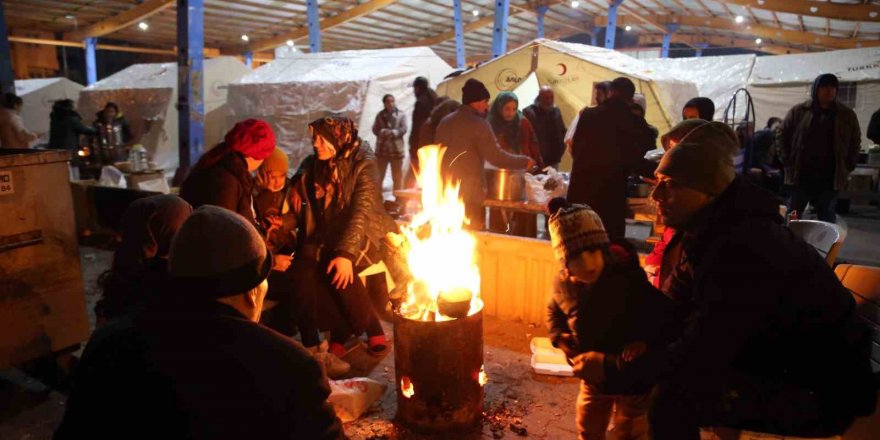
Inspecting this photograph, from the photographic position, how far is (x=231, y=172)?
4.00 m

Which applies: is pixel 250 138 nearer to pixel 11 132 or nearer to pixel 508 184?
pixel 508 184

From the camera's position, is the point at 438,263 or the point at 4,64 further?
the point at 4,64

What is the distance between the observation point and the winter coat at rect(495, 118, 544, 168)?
24.5ft

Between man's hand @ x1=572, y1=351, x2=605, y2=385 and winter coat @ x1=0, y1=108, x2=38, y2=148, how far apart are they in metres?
11.0

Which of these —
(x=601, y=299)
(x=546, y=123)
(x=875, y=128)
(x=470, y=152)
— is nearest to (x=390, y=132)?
(x=546, y=123)

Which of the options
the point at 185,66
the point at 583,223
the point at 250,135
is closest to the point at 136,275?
the point at 250,135

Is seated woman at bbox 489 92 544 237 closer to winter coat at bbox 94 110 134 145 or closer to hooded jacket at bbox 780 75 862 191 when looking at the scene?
hooded jacket at bbox 780 75 862 191

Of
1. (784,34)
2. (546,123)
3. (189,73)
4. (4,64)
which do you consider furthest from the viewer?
(784,34)

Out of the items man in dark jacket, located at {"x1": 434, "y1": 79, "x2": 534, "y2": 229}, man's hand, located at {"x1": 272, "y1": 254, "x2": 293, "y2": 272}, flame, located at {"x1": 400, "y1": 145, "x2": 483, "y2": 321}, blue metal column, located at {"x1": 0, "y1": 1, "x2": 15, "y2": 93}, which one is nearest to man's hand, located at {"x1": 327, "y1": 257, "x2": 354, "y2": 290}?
man's hand, located at {"x1": 272, "y1": 254, "x2": 293, "y2": 272}

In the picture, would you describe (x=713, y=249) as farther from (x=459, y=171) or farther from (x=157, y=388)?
(x=459, y=171)

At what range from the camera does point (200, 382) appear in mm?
1494

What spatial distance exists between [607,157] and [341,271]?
2572 millimetres

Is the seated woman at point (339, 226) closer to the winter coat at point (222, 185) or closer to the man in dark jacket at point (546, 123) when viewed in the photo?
the winter coat at point (222, 185)

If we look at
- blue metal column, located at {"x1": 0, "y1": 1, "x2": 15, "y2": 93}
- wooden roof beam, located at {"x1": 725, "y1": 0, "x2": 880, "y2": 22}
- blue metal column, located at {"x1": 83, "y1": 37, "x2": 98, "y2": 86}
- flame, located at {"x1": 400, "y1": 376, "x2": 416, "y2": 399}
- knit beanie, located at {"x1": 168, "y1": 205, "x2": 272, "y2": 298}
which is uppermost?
wooden roof beam, located at {"x1": 725, "y1": 0, "x2": 880, "y2": 22}
